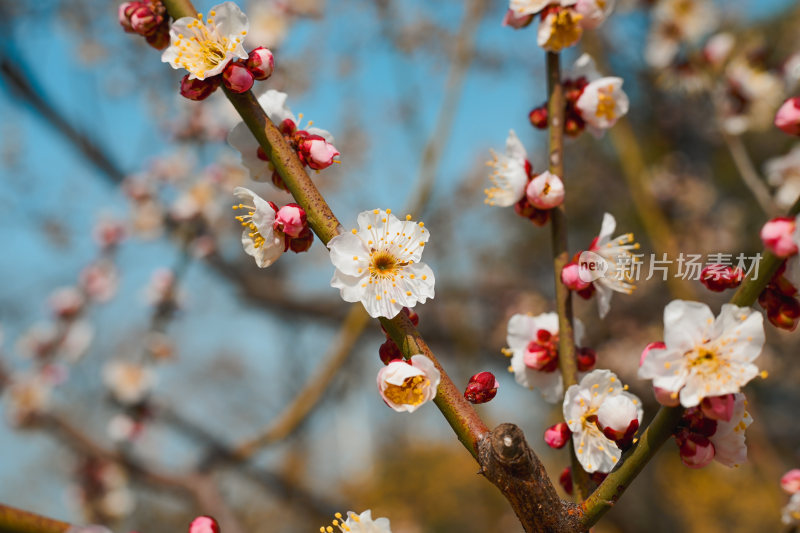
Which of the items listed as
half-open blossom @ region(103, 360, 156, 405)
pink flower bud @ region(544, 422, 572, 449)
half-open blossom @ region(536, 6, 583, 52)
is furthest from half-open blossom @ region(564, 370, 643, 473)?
half-open blossom @ region(103, 360, 156, 405)

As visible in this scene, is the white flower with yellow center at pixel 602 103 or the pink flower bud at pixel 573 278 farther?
the white flower with yellow center at pixel 602 103

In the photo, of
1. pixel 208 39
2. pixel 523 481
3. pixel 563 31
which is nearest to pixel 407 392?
pixel 523 481

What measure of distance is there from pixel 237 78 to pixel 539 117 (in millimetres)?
495

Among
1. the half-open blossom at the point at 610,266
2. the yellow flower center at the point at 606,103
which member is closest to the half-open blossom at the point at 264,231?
the half-open blossom at the point at 610,266

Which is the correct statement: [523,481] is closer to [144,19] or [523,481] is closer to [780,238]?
[780,238]

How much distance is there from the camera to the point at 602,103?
0.96m

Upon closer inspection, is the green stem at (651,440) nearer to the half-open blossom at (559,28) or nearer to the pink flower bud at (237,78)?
the half-open blossom at (559,28)

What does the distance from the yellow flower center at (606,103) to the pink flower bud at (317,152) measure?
0.45 meters

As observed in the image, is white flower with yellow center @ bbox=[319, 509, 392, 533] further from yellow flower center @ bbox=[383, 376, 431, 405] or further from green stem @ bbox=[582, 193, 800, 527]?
green stem @ bbox=[582, 193, 800, 527]

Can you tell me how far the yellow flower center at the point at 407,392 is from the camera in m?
0.66

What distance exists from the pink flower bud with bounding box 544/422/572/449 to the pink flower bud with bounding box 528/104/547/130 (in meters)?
0.48

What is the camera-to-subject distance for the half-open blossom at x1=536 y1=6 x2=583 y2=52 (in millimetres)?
912

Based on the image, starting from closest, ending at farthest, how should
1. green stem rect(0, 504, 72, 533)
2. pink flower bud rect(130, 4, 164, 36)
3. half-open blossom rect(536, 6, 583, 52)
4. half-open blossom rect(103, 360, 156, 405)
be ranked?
green stem rect(0, 504, 72, 533)
pink flower bud rect(130, 4, 164, 36)
half-open blossom rect(536, 6, 583, 52)
half-open blossom rect(103, 360, 156, 405)

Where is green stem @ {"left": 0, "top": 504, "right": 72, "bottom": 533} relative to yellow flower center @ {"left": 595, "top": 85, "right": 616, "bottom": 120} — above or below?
below
